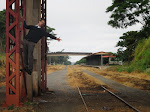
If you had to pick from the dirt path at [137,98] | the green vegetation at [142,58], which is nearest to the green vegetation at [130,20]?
the green vegetation at [142,58]

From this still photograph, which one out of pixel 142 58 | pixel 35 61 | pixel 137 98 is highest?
pixel 142 58

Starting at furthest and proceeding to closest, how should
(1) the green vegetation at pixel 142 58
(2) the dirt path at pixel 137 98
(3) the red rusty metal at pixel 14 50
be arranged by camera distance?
(1) the green vegetation at pixel 142 58 → (2) the dirt path at pixel 137 98 → (3) the red rusty metal at pixel 14 50

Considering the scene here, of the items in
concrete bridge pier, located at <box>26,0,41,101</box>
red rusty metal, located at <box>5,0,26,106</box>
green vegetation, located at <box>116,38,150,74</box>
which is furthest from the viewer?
green vegetation, located at <box>116,38,150,74</box>

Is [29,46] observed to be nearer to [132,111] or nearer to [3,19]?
[132,111]

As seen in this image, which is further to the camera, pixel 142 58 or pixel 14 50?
Result: pixel 142 58

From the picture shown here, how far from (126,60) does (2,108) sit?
25.6m

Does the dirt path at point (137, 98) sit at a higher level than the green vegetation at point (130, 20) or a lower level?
lower

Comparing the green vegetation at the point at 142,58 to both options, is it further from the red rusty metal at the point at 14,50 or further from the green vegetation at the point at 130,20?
the red rusty metal at the point at 14,50

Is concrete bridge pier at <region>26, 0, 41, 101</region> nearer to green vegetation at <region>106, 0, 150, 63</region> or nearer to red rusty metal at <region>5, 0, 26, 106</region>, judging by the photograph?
red rusty metal at <region>5, 0, 26, 106</region>

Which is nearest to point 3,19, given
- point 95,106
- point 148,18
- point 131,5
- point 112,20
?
point 112,20

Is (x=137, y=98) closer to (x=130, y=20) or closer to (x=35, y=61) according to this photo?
(x=35, y=61)

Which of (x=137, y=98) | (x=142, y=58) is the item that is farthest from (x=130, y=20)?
(x=137, y=98)

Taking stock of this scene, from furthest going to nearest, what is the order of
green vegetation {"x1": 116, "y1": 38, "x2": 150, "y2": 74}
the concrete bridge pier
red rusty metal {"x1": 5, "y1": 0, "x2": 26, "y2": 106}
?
green vegetation {"x1": 116, "y1": 38, "x2": 150, "y2": 74} → the concrete bridge pier → red rusty metal {"x1": 5, "y1": 0, "x2": 26, "y2": 106}

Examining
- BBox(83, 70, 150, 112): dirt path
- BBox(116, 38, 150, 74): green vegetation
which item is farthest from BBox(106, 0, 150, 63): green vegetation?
BBox(83, 70, 150, 112): dirt path
